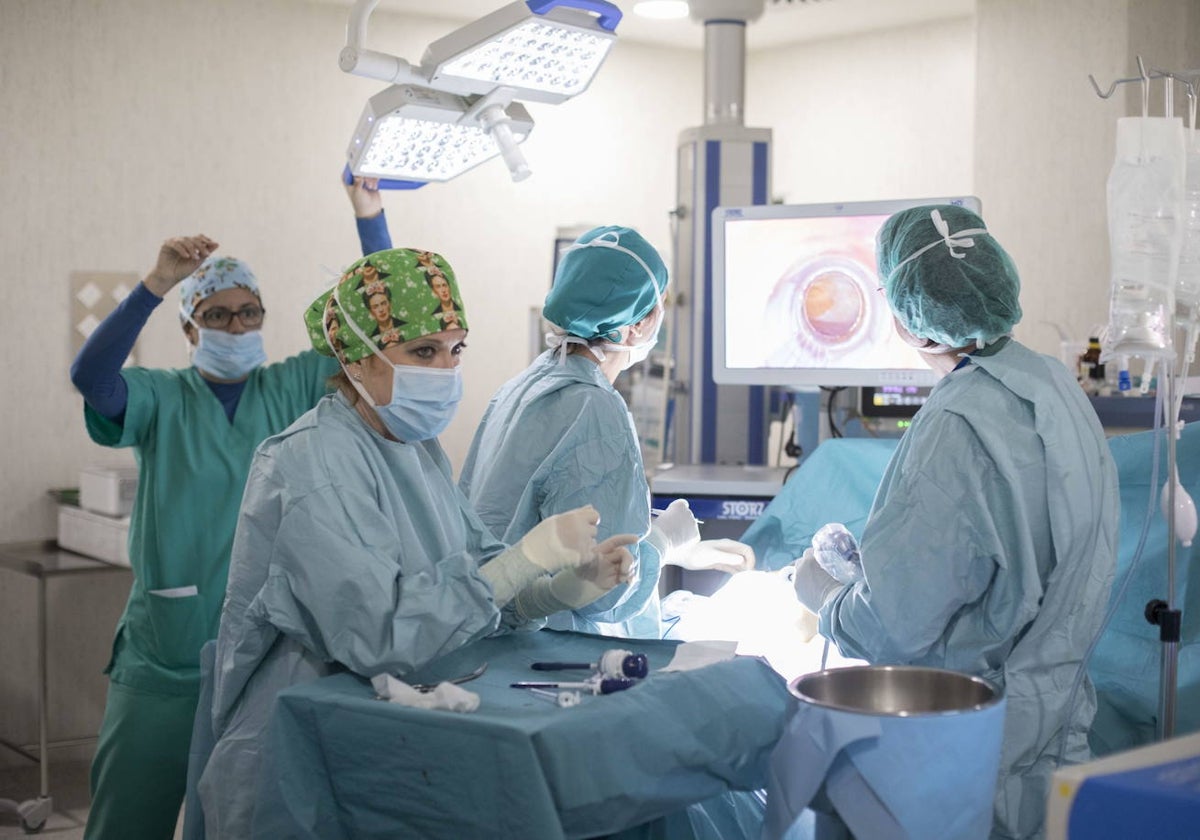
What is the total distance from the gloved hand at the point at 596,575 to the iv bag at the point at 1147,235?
84cm

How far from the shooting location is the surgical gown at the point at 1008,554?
194 cm

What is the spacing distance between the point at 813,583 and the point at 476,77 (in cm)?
110

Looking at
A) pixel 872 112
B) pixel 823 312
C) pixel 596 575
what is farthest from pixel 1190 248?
pixel 872 112

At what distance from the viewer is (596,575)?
2057mm

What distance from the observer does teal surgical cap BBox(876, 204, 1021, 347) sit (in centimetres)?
206

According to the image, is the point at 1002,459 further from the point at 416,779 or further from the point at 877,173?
the point at 877,173

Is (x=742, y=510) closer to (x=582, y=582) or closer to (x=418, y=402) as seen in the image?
(x=582, y=582)

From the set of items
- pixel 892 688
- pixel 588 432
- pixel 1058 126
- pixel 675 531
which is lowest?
pixel 892 688

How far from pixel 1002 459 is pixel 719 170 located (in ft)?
7.25

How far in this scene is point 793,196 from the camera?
21.6 feet

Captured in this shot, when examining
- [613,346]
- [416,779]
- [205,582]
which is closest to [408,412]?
[416,779]

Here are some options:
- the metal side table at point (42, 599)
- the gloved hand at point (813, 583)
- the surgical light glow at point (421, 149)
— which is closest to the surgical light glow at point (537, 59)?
the surgical light glow at point (421, 149)

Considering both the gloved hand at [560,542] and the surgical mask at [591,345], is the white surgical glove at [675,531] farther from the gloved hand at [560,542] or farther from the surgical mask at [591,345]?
the gloved hand at [560,542]

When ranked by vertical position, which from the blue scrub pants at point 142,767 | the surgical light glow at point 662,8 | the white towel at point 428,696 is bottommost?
the blue scrub pants at point 142,767
